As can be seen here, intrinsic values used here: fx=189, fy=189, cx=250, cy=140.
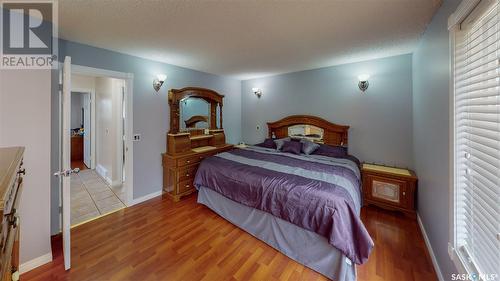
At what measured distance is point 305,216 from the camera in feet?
6.08

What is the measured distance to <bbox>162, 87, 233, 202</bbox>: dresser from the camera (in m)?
3.26

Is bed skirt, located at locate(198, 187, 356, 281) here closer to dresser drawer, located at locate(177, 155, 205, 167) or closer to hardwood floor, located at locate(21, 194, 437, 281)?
hardwood floor, located at locate(21, 194, 437, 281)

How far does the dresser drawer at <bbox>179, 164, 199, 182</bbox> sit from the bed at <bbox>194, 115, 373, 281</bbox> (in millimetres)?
401

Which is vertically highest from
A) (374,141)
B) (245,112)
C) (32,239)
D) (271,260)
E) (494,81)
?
(245,112)

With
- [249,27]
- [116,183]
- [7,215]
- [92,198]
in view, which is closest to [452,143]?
[249,27]

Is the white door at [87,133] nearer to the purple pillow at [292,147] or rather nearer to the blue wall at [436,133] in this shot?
the purple pillow at [292,147]

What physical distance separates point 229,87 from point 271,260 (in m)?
3.91

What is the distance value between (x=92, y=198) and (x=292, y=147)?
3.65 metres

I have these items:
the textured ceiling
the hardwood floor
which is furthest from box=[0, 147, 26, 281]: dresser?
the textured ceiling

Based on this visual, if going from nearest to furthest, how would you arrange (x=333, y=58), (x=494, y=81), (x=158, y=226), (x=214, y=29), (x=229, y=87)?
(x=494, y=81), (x=214, y=29), (x=158, y=226), (x=333, y=58), (x=229, y=87)

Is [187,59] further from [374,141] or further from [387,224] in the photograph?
[387,224]

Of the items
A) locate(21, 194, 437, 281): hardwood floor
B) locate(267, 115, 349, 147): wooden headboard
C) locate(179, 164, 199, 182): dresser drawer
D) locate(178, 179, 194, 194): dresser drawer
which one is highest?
locate(267, 115, 349, 147): wooden headboard

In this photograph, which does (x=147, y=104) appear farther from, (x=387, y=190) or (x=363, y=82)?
(x=387, y=190)

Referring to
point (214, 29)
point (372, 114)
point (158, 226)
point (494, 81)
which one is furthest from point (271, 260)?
point (372, 114)
